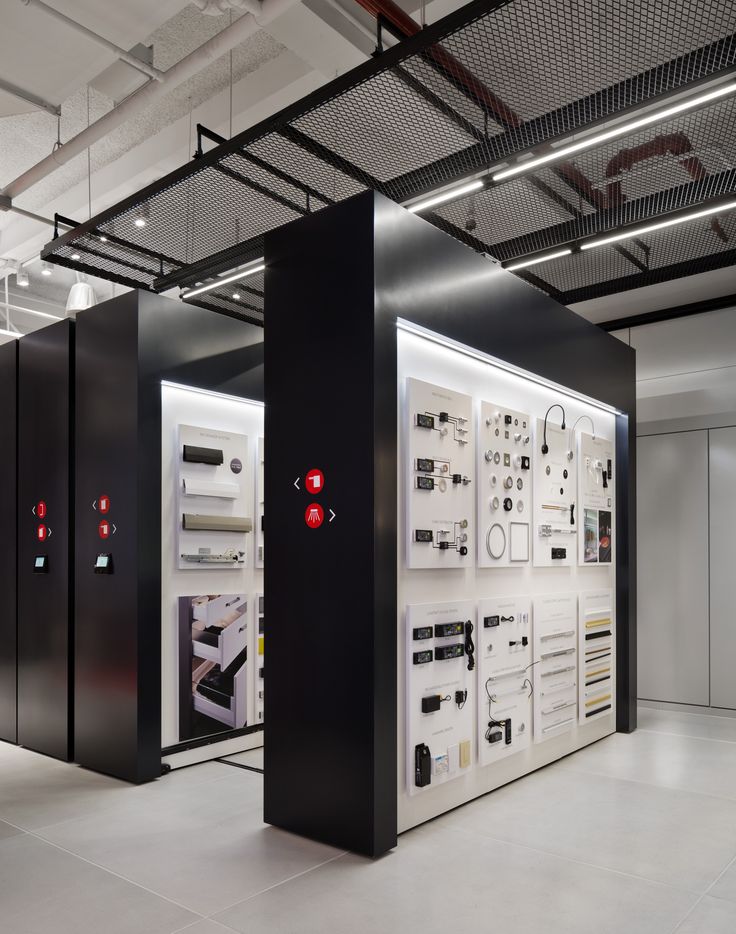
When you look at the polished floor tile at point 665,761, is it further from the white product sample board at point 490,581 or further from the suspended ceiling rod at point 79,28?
the suspended ceiling rod at point 79,28

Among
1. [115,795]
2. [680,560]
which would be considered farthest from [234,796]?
[680,560]

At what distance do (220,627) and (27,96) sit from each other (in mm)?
4088

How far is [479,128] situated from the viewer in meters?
4.85

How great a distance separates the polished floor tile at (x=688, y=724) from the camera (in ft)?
22.7

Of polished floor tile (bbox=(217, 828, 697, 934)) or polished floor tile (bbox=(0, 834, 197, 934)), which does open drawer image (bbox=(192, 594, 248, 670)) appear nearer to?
polished floor tile (bbox=(0, 834, 197, 934))

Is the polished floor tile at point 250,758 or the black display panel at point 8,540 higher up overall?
the black display panel at point 8,540

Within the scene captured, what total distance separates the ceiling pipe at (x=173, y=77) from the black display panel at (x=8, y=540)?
1.65 meters

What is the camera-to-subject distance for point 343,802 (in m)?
4.03

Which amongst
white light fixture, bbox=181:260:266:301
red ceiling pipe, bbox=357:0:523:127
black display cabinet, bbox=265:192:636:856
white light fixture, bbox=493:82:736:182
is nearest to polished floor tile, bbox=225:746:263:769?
black display cabinet, bbox=265:192:636:856

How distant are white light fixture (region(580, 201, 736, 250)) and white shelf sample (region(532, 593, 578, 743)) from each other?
2838mm

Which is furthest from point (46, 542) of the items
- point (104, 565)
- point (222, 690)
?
point (222, 690)

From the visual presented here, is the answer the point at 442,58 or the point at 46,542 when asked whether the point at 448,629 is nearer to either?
the point at 442,58

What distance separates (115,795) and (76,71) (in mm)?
4799

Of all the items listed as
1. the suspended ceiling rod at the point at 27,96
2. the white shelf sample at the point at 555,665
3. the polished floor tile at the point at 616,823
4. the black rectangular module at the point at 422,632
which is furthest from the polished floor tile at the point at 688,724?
the suspended ceiling rod at the point at 27,96
